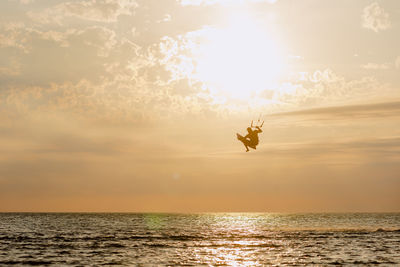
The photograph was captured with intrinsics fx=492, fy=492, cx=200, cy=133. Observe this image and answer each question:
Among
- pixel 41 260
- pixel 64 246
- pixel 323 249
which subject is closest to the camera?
pixel 41 260

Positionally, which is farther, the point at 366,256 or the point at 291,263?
the point at 366,256

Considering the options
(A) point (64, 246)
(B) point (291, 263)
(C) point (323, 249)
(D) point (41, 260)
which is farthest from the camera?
(A) point (64, 246)

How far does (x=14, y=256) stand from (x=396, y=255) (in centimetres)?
3524

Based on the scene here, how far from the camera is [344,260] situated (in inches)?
1654

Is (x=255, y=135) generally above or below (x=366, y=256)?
above

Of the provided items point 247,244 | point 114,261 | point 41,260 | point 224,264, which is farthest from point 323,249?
point 41,260

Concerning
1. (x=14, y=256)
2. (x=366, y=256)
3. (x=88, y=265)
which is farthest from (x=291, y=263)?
(x=14, y=256)

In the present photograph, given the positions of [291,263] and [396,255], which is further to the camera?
[396,255]

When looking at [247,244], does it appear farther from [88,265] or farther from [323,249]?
[88,265]

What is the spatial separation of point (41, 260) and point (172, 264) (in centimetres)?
1196

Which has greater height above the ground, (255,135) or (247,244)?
(255,135)

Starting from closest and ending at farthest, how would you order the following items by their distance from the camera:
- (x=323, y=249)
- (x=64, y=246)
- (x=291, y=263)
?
(x=291, y=263)
(x=323, y=249)
(x=64, y=246)

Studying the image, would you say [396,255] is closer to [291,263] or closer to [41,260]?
[291,263]

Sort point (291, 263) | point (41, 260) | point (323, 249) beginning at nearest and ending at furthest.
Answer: point (291, 263), point (41, 260), point (323, 249)
